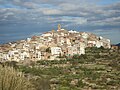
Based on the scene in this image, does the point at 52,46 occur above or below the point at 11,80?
below

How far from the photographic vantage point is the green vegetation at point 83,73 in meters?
29.3

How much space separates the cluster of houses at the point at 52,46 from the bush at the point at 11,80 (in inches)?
1585

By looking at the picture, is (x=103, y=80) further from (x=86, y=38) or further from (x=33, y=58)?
(x=86, y=38)

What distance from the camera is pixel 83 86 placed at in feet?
99.6

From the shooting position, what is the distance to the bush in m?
5.91

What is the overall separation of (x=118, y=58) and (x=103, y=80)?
18.1 m

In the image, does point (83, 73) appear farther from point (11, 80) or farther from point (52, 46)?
point (11, 80)

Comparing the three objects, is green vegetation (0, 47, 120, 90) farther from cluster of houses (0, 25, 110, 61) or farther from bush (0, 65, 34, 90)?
bush (0, 65, 34, 90)

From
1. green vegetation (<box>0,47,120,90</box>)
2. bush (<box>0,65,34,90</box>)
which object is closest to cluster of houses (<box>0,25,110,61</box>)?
green vegetation (<box>0,47,120,90</box>)

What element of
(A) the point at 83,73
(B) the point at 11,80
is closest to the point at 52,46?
(A) the point at 83,73

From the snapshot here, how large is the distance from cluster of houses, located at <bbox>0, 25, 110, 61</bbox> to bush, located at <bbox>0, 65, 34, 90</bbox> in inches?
1585

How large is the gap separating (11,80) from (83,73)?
34457mm

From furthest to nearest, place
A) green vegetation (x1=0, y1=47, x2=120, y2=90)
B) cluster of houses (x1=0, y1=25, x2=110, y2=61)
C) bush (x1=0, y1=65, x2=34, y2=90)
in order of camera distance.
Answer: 1. cluster of houses (x1=0, y1=25, x2=110, y2=61)
2. green vegetation (x1=0, y1=47, x2=120, y2=90)
3. bush (x1=0, y1=65, x2=34, y2=90)

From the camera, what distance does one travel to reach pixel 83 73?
40.1 m
